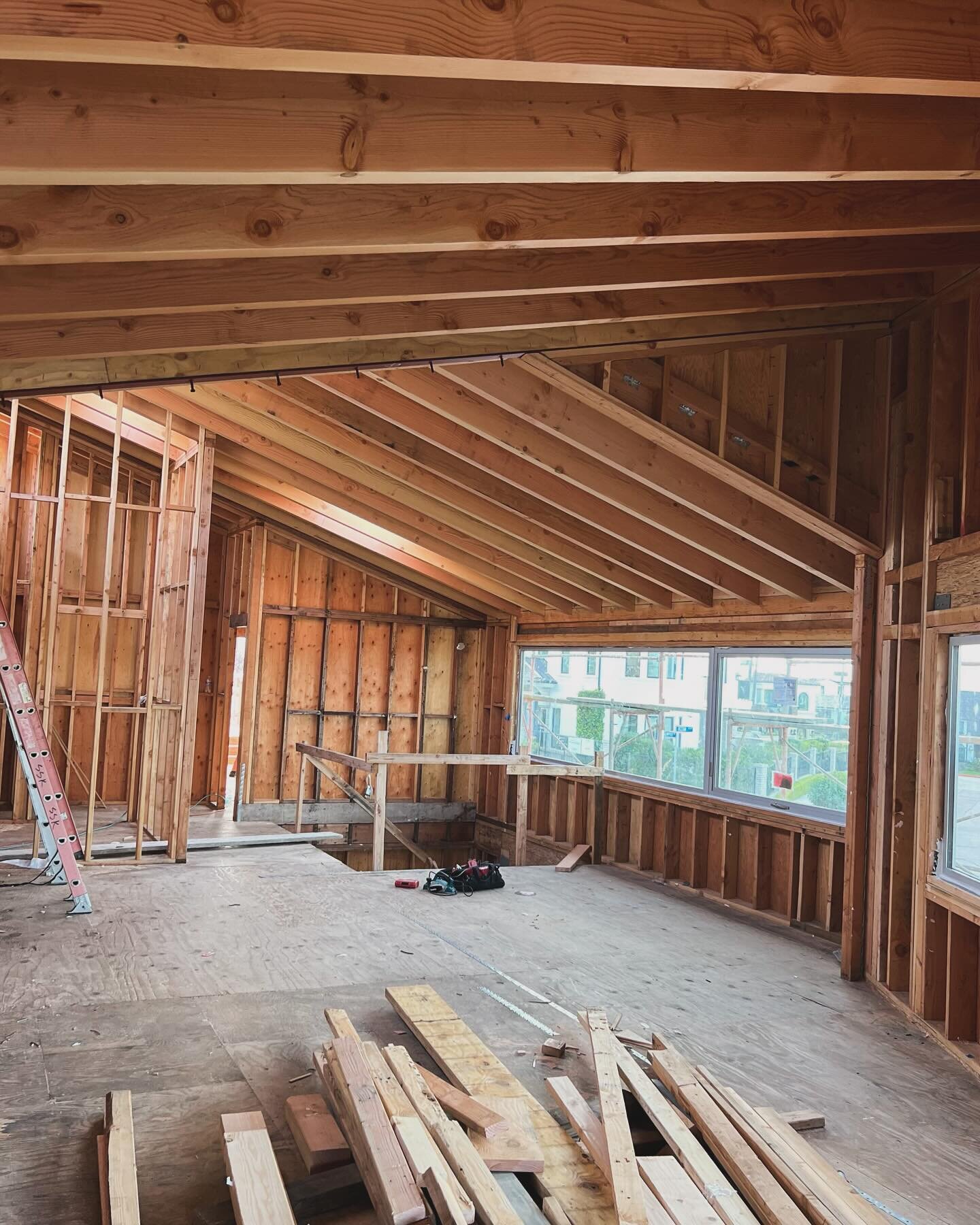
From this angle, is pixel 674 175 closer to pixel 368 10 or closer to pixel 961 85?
pixel 961 85

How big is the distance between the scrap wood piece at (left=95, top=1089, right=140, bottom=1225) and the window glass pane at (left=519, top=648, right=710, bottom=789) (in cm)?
617

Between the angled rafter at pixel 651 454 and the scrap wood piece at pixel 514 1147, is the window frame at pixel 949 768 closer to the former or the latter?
the angled rafter at pixel 651 454

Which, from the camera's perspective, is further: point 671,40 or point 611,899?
point 611,899

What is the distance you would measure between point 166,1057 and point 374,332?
354 centimetres

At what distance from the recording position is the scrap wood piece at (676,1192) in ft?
10.0

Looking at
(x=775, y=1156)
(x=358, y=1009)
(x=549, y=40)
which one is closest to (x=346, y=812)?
(x=358, y=1009)

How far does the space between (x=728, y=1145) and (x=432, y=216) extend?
3.51 meters

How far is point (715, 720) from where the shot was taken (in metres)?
8.78

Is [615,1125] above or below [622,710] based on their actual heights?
below

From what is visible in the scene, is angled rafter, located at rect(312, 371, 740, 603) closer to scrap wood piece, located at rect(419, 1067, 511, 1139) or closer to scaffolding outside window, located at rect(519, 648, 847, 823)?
scaffolding outside window, located at rect(519, 648, 847, 823)

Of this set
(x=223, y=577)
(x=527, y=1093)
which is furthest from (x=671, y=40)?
(x=223, y=577)

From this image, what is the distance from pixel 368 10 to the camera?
7.43 feet

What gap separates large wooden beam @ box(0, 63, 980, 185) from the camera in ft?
8.98

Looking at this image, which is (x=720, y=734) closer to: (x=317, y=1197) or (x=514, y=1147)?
(x=514, y=1147)
